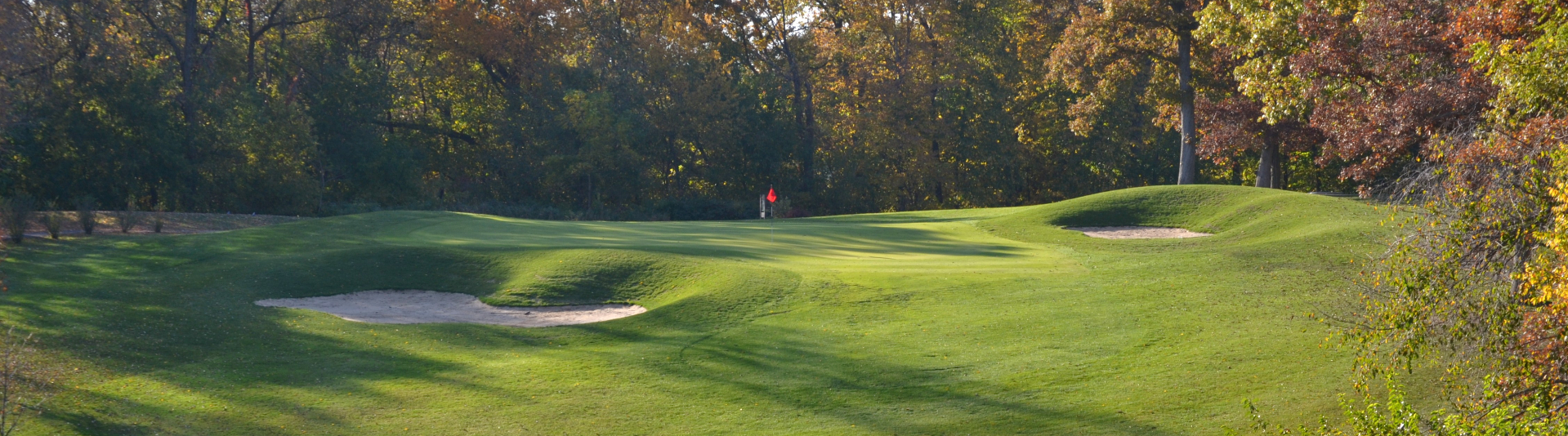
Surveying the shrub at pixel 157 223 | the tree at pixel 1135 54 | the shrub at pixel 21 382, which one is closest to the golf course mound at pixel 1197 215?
the tree at pixel 1135 54

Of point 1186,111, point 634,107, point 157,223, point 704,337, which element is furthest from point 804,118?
point 704,337

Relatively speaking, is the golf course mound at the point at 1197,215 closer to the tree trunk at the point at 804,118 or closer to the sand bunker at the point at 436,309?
the sand bunker at the point at 436,309

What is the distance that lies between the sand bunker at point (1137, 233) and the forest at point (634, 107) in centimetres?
561

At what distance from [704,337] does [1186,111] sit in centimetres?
2918

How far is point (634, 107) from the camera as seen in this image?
52.1 m

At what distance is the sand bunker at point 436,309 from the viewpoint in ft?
51.0

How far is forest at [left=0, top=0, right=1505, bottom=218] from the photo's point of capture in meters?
35.4

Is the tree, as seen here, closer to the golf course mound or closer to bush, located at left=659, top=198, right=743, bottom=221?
the golf course mound

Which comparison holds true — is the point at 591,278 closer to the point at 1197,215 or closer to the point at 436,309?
the point at 436,309

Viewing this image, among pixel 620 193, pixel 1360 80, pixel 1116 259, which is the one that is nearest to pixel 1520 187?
pixel 1116 259

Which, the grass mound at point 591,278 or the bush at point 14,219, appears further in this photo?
the bush at point 14,219

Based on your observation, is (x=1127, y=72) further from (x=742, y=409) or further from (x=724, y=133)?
(x=742, y=409)

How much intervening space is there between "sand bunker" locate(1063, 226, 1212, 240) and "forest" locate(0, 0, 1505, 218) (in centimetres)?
561

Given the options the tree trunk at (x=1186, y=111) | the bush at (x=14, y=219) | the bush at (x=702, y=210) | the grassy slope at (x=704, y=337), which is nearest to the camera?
the grassy slope at (x=704, y=337)
